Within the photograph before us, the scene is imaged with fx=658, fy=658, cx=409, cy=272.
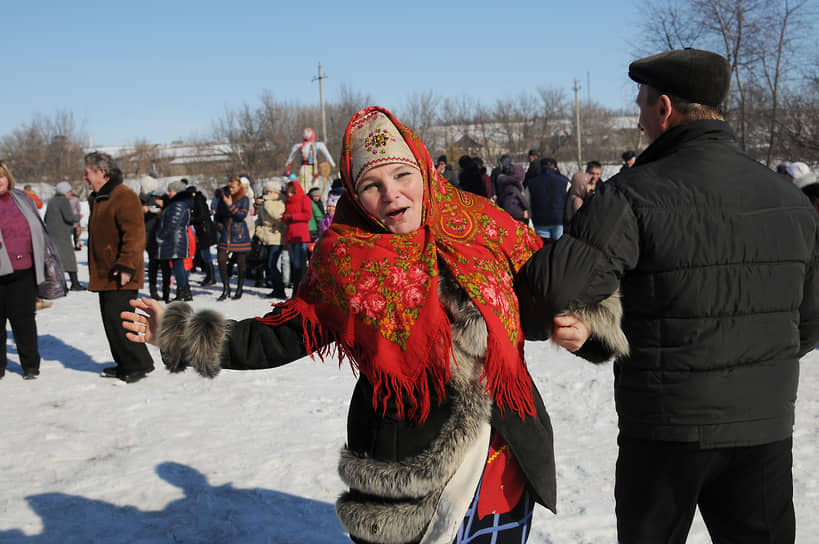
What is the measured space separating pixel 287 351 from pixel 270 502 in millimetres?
1981

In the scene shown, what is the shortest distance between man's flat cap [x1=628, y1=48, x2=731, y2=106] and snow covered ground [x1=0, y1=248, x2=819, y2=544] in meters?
2.22

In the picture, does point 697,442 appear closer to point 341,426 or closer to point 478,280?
point 478,280

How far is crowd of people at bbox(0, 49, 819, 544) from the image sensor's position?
6.00 ft

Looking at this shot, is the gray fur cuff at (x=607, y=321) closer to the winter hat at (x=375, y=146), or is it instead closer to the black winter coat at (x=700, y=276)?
the black winter coat at (x=700, y=276)

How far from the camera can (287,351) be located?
82.1 inches

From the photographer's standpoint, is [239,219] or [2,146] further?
[2,146]

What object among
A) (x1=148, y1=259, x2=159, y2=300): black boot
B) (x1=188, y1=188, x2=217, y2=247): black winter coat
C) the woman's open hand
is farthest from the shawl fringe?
(x1=188, y1=188, x2=217, y2=247): black winter coat

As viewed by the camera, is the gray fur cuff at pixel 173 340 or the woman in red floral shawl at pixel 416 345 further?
the gray fur cuff at pixel 173 340

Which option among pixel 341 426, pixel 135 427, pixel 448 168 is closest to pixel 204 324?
pixel 341 426

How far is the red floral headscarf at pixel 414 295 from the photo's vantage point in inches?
75.2

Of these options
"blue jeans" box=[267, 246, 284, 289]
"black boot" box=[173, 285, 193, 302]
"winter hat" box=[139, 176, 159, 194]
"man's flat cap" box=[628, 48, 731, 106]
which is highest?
"man's flat cap" box=[628, 48, 731, 106]

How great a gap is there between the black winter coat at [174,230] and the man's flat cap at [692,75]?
867 centimetres

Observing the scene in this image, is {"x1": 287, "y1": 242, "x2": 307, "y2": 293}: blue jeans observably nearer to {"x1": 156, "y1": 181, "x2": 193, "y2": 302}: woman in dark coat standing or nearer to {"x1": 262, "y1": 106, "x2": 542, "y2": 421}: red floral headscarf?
{"x1": 156, "y1": 181, "x2": 193, "y2": 302}: woman in dark coat standing

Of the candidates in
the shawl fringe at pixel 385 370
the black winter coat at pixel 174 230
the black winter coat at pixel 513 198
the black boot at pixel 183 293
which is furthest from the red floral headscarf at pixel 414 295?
the black winter coat at pixel 513 198
